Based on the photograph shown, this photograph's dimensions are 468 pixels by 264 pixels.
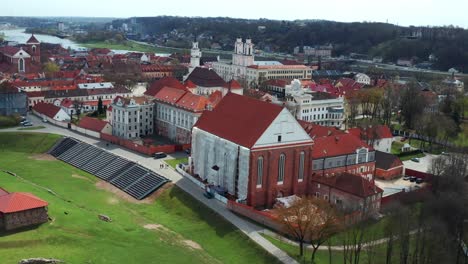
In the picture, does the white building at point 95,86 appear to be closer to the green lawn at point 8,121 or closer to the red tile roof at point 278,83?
the green lawn at point 8,121

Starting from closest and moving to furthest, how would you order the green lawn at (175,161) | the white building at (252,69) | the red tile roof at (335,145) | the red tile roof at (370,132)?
the red tile roof at (335,145), the green lawn at (175,161), the red tile roof at (370,132), the white building at (252,69)

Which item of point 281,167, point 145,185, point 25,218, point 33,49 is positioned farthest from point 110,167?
point 33,49

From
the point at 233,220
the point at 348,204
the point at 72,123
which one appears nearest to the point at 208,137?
the point at 233,220

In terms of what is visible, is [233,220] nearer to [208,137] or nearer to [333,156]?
[208,137]

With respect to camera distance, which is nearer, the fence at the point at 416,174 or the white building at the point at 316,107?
the fence at the point at 416,174

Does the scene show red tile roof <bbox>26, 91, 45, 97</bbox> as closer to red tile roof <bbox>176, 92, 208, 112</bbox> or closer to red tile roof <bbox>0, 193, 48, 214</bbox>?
red tile roof <bbox>176, 92, 208, 112</bbox>

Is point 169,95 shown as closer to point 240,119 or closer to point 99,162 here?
point 99,162

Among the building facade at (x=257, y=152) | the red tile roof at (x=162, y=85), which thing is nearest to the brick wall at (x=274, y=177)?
the building facade at (x=257, y=152)

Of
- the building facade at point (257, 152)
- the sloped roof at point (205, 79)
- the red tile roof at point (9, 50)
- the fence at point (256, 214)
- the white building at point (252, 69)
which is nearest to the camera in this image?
the fence at point (256, 214)
